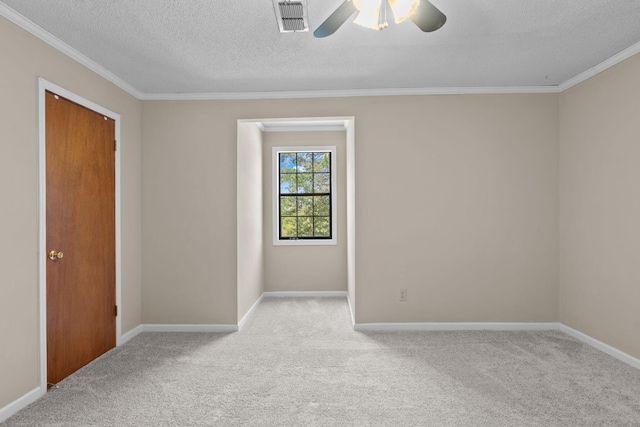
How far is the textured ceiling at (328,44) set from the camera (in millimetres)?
2293

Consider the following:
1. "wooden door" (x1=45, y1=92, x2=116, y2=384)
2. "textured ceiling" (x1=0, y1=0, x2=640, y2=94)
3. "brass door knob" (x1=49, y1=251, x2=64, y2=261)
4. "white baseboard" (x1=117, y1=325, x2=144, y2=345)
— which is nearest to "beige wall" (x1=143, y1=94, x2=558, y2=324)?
"white baseboard" (x1=117, y1=325, x2=144, y2=345)

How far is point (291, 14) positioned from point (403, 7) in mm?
641

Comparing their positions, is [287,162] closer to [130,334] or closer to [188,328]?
[188,328]

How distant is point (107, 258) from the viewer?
3.33 m

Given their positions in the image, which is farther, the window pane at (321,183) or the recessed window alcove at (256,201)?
the window pane at (321,183)

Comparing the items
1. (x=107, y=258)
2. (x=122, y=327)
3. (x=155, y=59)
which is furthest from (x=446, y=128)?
(x=122, y=327)

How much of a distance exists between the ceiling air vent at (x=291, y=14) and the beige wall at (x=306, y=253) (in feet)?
10.9

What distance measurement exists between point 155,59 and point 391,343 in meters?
3.22

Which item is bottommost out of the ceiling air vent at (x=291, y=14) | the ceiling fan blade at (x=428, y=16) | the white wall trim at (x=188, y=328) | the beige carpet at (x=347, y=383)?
the beige carpet at (x=347, y=383)

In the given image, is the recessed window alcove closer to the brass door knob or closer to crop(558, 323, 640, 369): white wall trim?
the brass door knob

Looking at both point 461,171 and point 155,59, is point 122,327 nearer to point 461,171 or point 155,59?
point 155,59

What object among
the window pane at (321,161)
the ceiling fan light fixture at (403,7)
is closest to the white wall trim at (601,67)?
the ceiling fan light fixture at (403,7)

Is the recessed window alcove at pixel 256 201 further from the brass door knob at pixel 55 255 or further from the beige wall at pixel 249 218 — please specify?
the brass door knob at pixel 55 255

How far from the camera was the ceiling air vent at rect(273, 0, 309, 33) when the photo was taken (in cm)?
198
